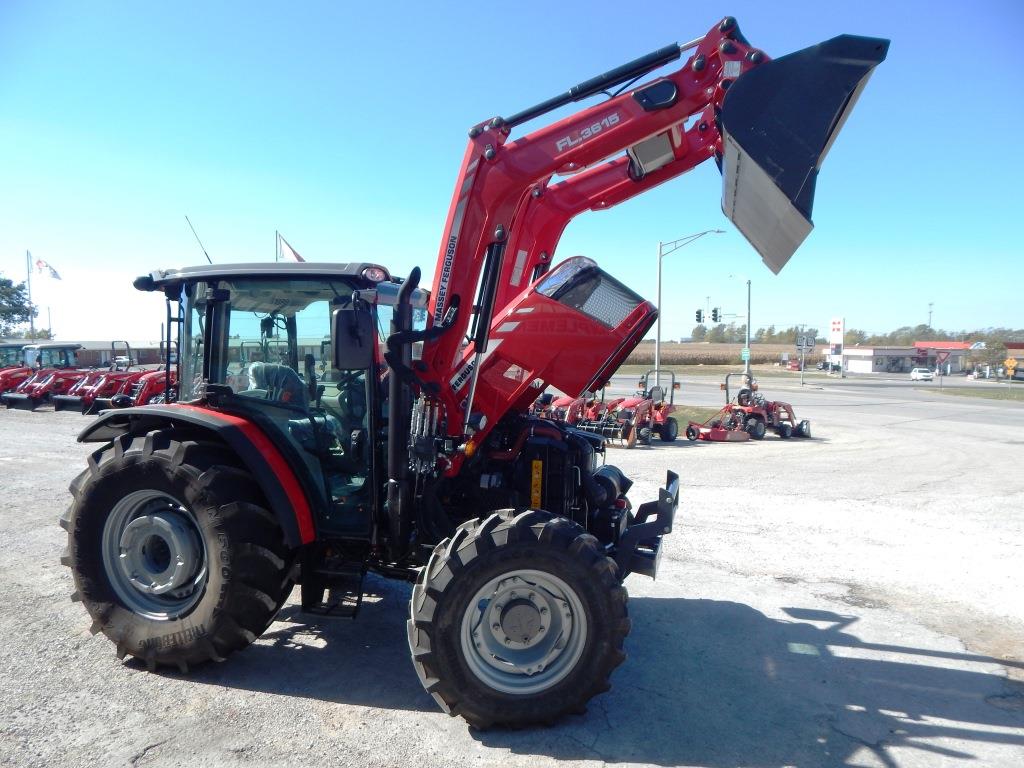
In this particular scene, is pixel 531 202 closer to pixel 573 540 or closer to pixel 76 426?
pixel 573 540

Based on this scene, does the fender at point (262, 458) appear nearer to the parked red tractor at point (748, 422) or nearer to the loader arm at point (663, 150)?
the loader arm at point (663, 150)

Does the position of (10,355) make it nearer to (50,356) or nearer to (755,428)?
(50,356)

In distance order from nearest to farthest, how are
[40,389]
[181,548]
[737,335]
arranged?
[181,548]
[40,389]
[737,335]

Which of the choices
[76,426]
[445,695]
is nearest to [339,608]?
[445,695]

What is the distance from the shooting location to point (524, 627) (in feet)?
12.4

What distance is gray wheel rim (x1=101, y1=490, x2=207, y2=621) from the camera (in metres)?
4.30

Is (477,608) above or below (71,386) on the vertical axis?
below

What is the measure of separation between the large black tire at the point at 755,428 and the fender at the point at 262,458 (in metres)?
16.0

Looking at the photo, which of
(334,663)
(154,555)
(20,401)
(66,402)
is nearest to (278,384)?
(154,555)

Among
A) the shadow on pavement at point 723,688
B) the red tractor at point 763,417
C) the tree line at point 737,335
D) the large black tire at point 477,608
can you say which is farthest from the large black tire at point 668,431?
the tree line at point 737,335

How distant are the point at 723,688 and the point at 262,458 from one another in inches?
123

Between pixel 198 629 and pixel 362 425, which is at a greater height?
pixel 362 425

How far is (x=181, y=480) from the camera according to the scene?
416 centimetres

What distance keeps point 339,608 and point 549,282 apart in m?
2.43
